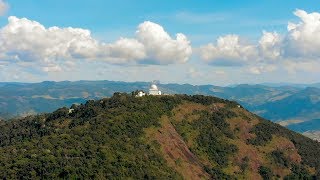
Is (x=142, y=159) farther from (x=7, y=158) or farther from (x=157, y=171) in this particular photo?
(x=7, y=158)

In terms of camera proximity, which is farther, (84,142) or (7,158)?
(84,142)

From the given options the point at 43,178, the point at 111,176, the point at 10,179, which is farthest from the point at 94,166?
the point at 10,179

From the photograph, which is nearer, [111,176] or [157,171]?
[111,176]

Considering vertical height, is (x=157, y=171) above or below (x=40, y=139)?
below

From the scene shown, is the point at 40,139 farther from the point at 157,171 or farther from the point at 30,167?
the point at 157,171

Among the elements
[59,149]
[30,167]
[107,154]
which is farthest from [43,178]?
[107,154]

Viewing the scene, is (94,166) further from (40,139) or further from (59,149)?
(40,139)

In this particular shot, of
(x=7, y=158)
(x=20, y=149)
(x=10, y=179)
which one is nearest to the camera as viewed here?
(x=10, y=179)

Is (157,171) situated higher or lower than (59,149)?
lower

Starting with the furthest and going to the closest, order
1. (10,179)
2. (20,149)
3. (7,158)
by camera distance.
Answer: (20,149), (7,158), (10,179)
